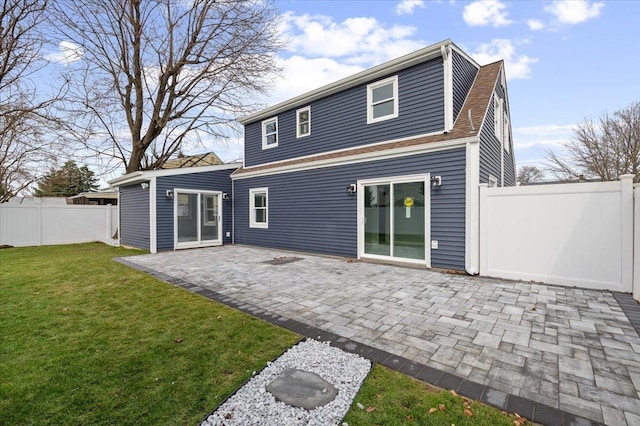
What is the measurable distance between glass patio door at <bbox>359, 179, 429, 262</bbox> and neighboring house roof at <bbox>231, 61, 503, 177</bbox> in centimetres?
98

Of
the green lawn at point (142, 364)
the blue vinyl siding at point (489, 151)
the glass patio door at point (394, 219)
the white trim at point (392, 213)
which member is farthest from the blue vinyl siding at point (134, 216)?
the blue vinyl siding at point (489, 151)

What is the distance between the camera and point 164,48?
1308cm

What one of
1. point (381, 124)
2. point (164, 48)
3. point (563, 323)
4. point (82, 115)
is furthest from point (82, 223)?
point (563, 323)

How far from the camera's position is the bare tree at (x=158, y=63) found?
12.4 m

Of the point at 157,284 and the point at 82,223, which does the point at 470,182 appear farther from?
the point at 82,223

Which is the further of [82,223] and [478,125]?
[82,223]

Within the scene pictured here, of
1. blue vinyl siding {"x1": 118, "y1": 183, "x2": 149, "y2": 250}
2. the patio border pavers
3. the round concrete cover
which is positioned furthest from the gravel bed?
blue vinyl siding {"x1": 118, "y1": 183, "x2": 149, "y2": 250}

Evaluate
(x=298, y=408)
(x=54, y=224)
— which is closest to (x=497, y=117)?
(x=298, y=408)

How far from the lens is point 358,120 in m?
8.59

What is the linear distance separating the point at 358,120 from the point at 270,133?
4.31 metres

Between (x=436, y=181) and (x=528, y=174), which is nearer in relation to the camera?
(x=436, y=181)

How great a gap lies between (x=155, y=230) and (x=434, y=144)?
9312mm

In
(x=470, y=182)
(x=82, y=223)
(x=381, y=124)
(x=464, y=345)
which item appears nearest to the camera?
(x=464, y=345)

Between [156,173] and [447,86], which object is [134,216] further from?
[447,86]
